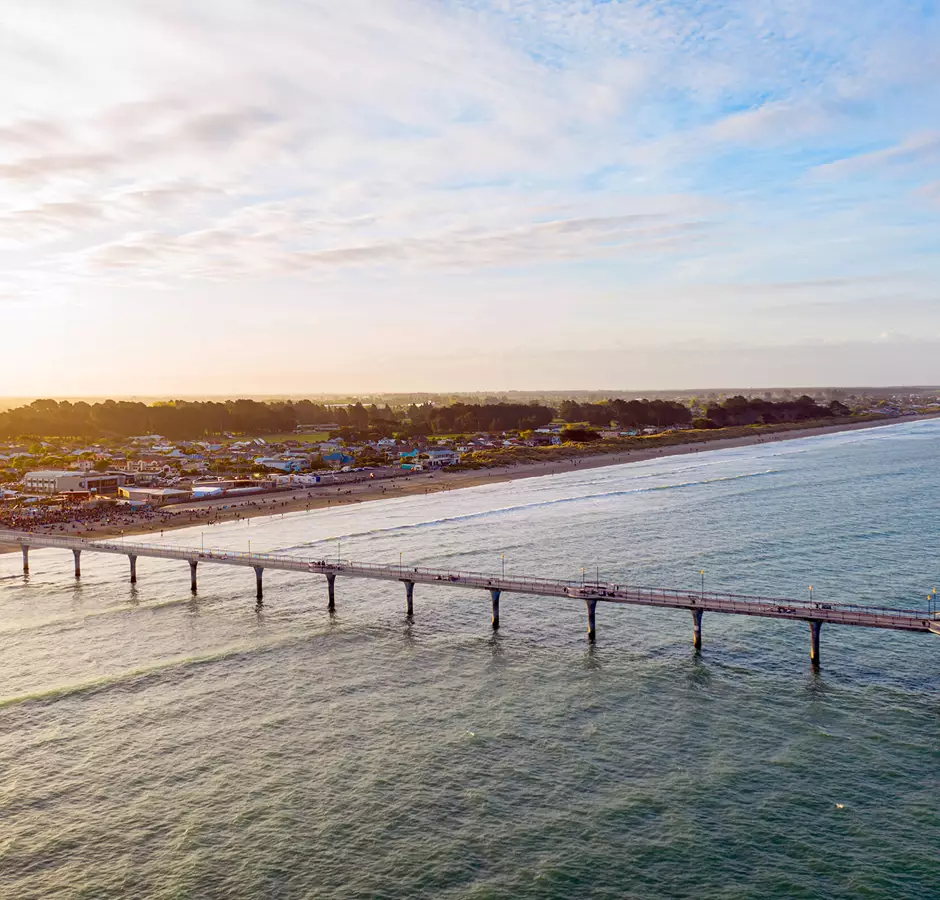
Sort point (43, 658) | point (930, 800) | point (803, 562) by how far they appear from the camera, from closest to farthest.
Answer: point (930, 800) < point (43, 658) < point (803, 562)

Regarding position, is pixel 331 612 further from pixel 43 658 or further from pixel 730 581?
pixel 730 581

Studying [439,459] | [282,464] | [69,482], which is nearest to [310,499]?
[282,464]

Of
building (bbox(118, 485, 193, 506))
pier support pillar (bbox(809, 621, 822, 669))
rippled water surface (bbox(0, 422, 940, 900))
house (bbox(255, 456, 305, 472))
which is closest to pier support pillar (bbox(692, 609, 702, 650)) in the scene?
rippled water surface (bbox(0, 422, 940, 900))

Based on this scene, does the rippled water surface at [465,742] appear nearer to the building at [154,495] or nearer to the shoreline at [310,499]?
the shoreline at [310,499]

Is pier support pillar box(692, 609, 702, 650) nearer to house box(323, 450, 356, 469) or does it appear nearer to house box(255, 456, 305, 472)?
house box(255, 456, 305, 472)

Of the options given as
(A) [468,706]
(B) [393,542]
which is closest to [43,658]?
(A) [468,706]

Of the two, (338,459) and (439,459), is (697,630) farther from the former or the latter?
(338,459)

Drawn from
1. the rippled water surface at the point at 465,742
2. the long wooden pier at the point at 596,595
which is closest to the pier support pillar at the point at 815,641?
the long wooden pier at the point at 596,595
